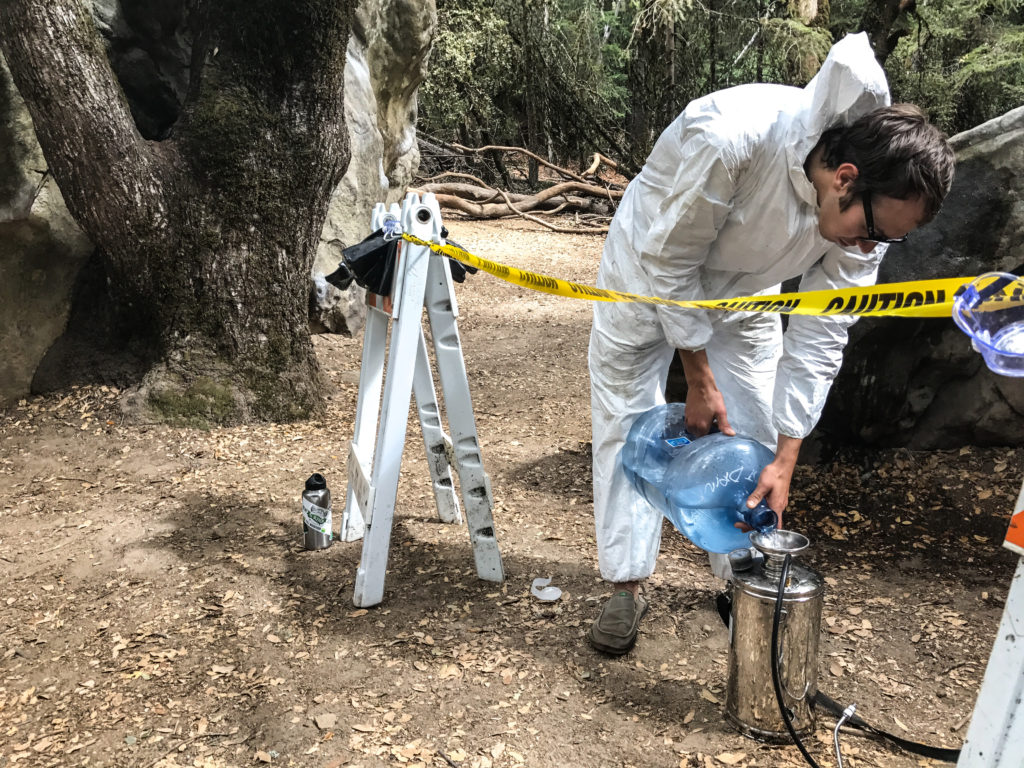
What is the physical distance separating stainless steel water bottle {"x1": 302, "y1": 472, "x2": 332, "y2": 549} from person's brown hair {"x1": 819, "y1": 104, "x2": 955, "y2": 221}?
7.58 ft

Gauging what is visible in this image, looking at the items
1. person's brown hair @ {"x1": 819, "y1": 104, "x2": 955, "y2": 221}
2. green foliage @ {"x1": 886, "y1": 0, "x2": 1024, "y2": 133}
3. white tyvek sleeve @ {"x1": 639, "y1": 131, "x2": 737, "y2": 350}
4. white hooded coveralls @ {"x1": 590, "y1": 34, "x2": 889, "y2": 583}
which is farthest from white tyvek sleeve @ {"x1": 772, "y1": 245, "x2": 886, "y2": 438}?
green foliage @ {"x1": 886, "y1": 0, "x2": 1024, "y2": 133}

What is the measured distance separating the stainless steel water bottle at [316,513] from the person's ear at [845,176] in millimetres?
2256

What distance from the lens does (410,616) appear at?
3016 millimetres

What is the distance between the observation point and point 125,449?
4527 millimetres

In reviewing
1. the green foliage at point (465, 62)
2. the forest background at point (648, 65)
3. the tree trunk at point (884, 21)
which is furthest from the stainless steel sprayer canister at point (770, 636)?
the green foliage at point (465, 62)

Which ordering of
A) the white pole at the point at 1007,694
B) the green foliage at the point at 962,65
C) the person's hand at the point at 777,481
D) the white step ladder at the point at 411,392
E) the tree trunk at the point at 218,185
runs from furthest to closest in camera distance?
the green foliage at the point at 962,65 < the tree trunk at the point at 218,185 < the white step ladder at the point at 411,392 < the person's hand at the point at 777,481 < the white pole at the point at 1007,694

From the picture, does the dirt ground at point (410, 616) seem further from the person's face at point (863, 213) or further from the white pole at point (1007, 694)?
the person's face at point (863, 213)

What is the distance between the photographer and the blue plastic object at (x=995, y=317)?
4.72 ft

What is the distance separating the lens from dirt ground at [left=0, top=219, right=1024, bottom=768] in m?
2.42

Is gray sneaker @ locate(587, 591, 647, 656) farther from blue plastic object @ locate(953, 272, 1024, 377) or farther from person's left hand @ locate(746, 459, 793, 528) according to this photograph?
blue plastic object @ locate(953, 272, 1024, 377)

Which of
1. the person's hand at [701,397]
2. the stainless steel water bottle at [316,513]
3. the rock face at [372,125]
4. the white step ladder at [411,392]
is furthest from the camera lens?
the rock face at [372,125]

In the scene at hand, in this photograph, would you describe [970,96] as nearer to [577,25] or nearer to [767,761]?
[577,25]

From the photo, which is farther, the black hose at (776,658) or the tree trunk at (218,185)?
the tree trunk at (218,185)

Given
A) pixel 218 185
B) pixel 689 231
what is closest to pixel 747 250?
pixel 689 231
